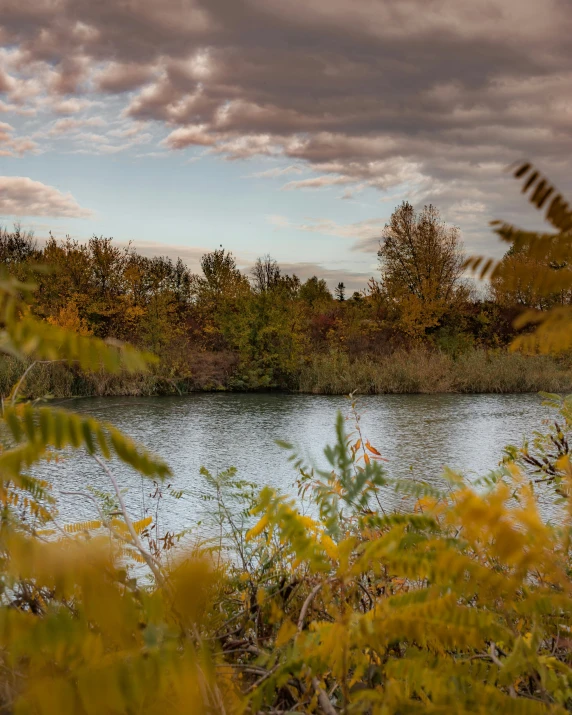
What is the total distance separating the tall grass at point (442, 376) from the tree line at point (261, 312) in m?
2.13

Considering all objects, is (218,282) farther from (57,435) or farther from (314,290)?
(57,435)

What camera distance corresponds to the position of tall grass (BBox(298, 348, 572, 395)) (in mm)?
24578

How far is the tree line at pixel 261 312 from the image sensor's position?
27500 millimetres

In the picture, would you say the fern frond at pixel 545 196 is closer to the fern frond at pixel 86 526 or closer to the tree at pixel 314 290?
the fern frond at pixel 86 526

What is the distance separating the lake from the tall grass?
139cm

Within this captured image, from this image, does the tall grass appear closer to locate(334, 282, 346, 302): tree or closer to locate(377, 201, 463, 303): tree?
locate(377, 201, 463, 303): tree

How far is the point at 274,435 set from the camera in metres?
14.7

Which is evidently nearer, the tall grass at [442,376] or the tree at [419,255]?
the tall grass at [442,376]

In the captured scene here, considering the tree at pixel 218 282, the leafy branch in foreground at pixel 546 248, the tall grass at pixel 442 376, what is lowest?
the tall grass at pixel 442 376

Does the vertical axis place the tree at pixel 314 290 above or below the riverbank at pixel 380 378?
above

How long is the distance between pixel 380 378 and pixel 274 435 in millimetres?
11078

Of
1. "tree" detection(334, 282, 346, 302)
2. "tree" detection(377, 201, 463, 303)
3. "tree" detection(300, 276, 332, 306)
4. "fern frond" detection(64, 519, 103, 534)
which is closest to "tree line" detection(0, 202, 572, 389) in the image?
"tree" detection(377, 201, 463, 303)

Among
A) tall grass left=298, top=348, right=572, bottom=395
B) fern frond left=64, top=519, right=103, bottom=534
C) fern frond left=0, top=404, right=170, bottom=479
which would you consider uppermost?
fern frond left=0, top=404, right=170, bottom=479

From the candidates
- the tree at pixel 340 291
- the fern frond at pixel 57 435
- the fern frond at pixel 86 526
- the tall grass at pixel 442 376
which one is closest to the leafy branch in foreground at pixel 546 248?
the fern frond at pixel 57 435
